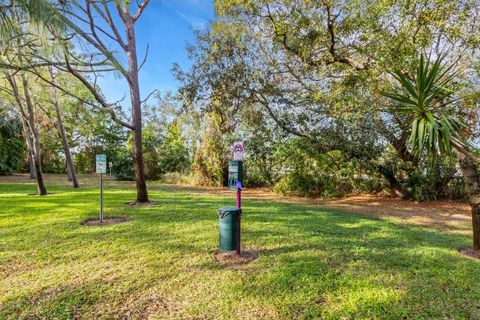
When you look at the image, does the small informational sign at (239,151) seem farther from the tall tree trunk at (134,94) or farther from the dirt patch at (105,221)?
the tall tree trunk at (134,94)

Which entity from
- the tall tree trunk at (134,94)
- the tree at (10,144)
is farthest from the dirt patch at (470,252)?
the tree at (10,144)

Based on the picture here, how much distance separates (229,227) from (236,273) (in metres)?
0.68

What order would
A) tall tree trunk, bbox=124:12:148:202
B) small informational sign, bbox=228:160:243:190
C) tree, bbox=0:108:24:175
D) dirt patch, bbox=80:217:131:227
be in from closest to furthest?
small informational sign, bbox=228:160:243:190 < dirt patch, bbox=80:217:131:227 < tall tree trunk, bbox=124:12:148:202 < tree, bbox=0:108:24:175

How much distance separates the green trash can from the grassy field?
28 centimetres

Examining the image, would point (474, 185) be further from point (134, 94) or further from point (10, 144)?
point (10, 144)

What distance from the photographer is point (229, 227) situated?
387 centimetres

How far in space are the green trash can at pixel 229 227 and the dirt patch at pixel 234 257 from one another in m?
0.08

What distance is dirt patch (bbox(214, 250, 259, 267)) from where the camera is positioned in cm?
363

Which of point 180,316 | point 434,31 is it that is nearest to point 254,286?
point 180,316

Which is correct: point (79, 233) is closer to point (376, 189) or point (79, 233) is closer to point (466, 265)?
point (466, 265)

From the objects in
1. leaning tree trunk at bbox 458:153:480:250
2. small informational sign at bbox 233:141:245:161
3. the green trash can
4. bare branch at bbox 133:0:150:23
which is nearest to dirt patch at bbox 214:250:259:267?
the green trash can

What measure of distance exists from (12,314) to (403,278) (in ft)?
12.4

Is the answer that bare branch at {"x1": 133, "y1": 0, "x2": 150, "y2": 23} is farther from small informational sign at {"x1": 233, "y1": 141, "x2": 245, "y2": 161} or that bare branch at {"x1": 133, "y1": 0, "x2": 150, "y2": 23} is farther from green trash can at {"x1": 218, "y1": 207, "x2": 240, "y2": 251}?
green trash can at {"x1": 218, "y1": 207, "x2": 240, "y2": 251}

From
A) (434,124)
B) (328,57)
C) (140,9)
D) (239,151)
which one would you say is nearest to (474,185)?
(434,124)
